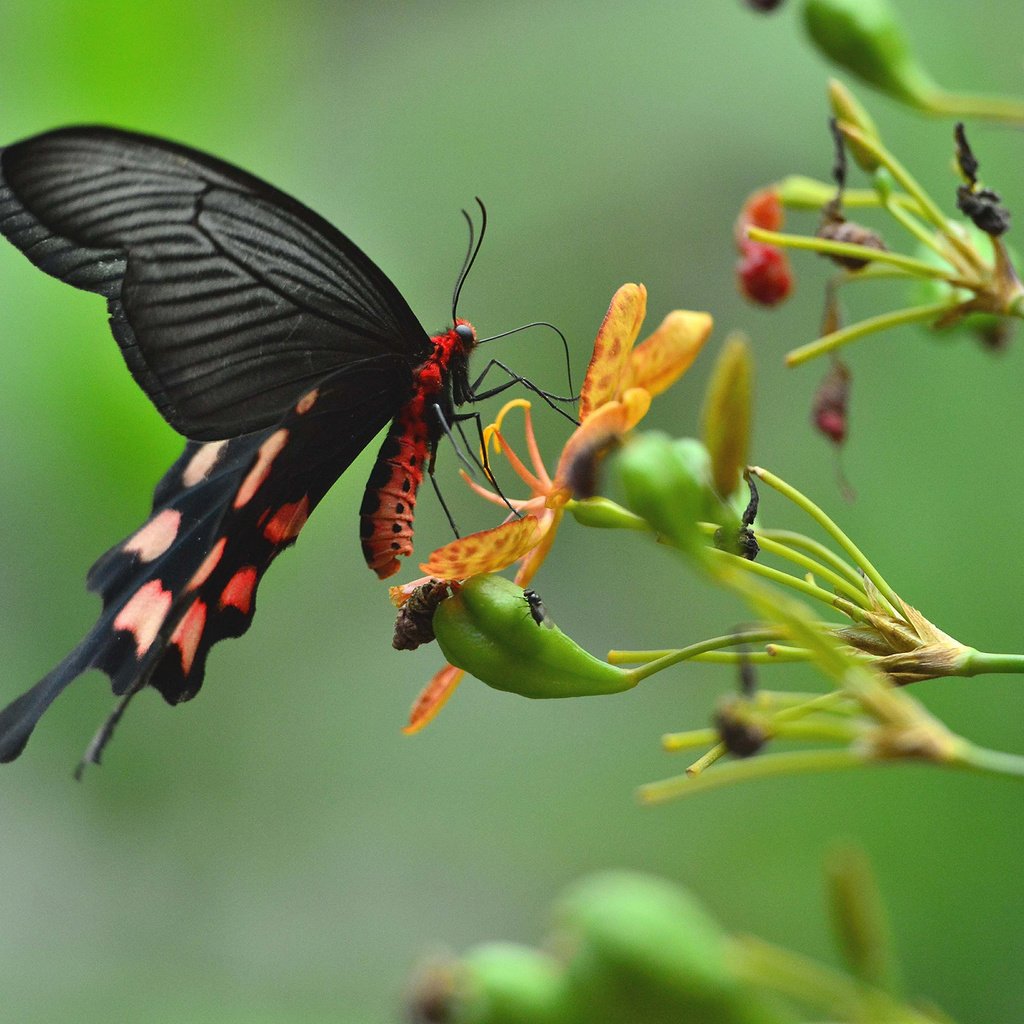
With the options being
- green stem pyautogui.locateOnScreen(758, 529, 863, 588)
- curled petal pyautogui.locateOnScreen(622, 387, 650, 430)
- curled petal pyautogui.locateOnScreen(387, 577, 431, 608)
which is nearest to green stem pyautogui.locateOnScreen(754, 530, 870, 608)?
green stem pyautogui.locateOnScreen(758, 529, 863, 588)

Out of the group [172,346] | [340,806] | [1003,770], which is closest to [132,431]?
[172,346]

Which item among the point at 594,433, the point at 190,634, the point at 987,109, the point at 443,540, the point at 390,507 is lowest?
the point at 443,540

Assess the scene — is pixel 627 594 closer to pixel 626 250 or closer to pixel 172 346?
pixel 626 250

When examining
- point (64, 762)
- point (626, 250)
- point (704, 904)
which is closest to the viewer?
point (704, 904)

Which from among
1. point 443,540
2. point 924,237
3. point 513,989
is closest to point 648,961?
point 513,989

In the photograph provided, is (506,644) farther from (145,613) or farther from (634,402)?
(145,613)

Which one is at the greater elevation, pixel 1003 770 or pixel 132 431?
pixel 1003 770

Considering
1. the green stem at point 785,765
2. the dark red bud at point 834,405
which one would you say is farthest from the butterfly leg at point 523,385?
the green stem at point 785,765
